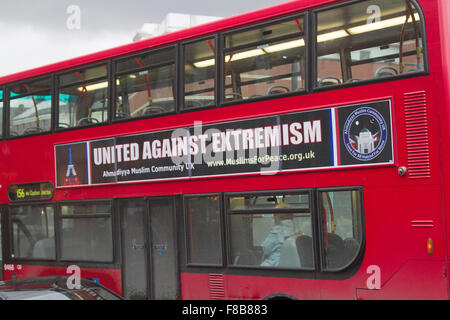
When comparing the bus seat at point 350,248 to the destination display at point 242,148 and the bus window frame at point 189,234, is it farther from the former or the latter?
the bus window frame at point 189,234

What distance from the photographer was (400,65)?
5992mm

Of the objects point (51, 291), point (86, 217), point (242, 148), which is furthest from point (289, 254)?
point (86, 217)

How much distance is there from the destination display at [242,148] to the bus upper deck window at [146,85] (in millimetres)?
399

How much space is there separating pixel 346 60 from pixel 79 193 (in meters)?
4.88

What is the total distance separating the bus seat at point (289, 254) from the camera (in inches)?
263

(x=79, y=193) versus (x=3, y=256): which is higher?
(x=79, y=193)

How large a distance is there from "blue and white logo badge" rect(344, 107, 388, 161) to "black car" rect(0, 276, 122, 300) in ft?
10.5

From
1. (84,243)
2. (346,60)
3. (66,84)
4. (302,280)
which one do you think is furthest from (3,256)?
(346,60)

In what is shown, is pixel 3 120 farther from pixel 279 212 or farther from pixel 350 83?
pixel 350 83

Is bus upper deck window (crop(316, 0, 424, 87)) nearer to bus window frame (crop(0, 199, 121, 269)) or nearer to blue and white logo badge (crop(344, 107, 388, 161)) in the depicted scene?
blue and white logo badge (crop(344, 107, 388, 161))

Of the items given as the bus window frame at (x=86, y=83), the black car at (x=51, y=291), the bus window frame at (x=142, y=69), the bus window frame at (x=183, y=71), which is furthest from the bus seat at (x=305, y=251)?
the bus window frame at (x=86, y=83)

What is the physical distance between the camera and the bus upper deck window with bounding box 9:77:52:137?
927cm

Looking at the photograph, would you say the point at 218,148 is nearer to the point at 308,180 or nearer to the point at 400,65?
the point at 308,180

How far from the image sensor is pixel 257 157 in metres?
6.91
